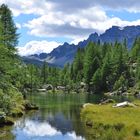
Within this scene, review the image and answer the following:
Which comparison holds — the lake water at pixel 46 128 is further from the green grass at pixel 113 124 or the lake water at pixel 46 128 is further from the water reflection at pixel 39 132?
the green grass at pixel 113 124

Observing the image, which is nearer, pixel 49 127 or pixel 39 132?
pixel 39 132

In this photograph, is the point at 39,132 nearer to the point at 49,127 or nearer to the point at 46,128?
the point at 46,128

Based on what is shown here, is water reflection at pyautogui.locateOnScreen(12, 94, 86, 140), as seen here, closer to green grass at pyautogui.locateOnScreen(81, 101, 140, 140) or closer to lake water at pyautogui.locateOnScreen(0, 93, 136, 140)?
lake water at pyautogui.locateOnScreen(0, 93, 136, 140)

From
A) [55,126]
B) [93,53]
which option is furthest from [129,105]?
[93,53]

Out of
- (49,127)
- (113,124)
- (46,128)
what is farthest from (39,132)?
(113,124)

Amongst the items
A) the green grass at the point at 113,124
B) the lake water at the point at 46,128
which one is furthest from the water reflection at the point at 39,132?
the green grass at the point at 113,124

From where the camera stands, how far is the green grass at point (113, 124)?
4356 centimetres

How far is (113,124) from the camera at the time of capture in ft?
163

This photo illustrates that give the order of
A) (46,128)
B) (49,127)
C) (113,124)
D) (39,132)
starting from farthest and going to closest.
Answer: (49,127)
(46,128)
(39,132)
(113,124)

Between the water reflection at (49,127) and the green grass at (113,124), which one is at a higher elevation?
the green grass at (113,124)

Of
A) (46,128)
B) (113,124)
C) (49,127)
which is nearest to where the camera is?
(113,124)

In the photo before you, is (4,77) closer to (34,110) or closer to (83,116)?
(83,116)

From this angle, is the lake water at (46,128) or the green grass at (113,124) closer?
the green grass at (113,124)

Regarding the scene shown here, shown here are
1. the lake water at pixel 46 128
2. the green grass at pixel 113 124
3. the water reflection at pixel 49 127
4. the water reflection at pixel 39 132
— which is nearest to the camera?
the green grass at pixel 113 124
